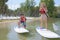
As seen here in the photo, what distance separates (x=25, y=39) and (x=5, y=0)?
24.8 metres

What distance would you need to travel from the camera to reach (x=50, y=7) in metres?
41.0

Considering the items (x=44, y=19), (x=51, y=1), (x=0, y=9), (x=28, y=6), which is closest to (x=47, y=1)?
(x=51, y=1)

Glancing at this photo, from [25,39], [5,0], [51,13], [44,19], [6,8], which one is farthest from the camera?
[51,13]

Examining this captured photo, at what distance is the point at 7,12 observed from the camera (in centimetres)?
3575

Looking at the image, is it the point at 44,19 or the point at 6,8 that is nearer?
the point at 44,19

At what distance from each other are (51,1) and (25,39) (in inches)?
1345

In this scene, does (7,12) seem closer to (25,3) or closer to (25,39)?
(25,3)

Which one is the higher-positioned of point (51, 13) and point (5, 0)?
point (5, 0)

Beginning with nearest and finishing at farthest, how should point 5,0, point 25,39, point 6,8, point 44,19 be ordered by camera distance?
point 25,39 < point 44,19 < point 5,0 < point 6,8

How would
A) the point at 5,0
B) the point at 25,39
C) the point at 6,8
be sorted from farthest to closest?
1. the point at 6,8
2. the point at 5,0
3. the point at 25,39

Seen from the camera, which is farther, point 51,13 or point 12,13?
point 51,13

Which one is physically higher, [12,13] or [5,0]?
[5,0]

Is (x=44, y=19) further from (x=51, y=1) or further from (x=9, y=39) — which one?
(x=51, y=1)

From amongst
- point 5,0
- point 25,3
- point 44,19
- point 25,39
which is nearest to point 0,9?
point 5,0
